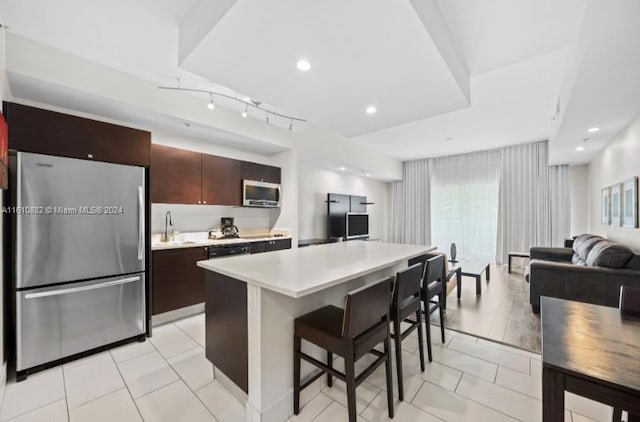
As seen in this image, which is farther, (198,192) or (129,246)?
→ (198,192)

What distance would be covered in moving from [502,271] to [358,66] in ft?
19.0

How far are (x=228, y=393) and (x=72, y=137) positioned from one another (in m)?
2.54

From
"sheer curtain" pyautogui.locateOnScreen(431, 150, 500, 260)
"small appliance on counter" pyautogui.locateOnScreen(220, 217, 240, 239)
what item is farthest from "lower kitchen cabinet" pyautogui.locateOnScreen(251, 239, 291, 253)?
"sheer curtain" pyautogui.locateOnScreen(431, 150, 500, 260)

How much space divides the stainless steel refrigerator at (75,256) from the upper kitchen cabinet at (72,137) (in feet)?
0.31

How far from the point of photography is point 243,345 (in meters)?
Answer: 1.74

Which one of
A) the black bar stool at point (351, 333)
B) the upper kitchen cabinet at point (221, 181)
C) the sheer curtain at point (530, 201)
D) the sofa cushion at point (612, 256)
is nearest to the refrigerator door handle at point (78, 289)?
the upper kitchen cabinet at point (221, 181)

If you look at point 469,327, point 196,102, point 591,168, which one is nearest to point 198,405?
point 469,327

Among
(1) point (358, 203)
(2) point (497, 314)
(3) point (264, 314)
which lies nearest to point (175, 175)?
(3) point (264, 314)

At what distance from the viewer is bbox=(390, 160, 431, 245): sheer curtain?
7.56m

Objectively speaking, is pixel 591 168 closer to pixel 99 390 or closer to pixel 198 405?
pixel 198 405

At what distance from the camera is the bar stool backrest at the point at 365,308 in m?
1.45

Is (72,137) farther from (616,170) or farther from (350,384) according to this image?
(616,170)

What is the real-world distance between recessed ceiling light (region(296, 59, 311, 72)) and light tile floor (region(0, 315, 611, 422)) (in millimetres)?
→ 2278

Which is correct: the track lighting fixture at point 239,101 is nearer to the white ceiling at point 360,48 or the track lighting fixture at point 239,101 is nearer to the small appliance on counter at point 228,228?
the white ceiling at point 360,48
